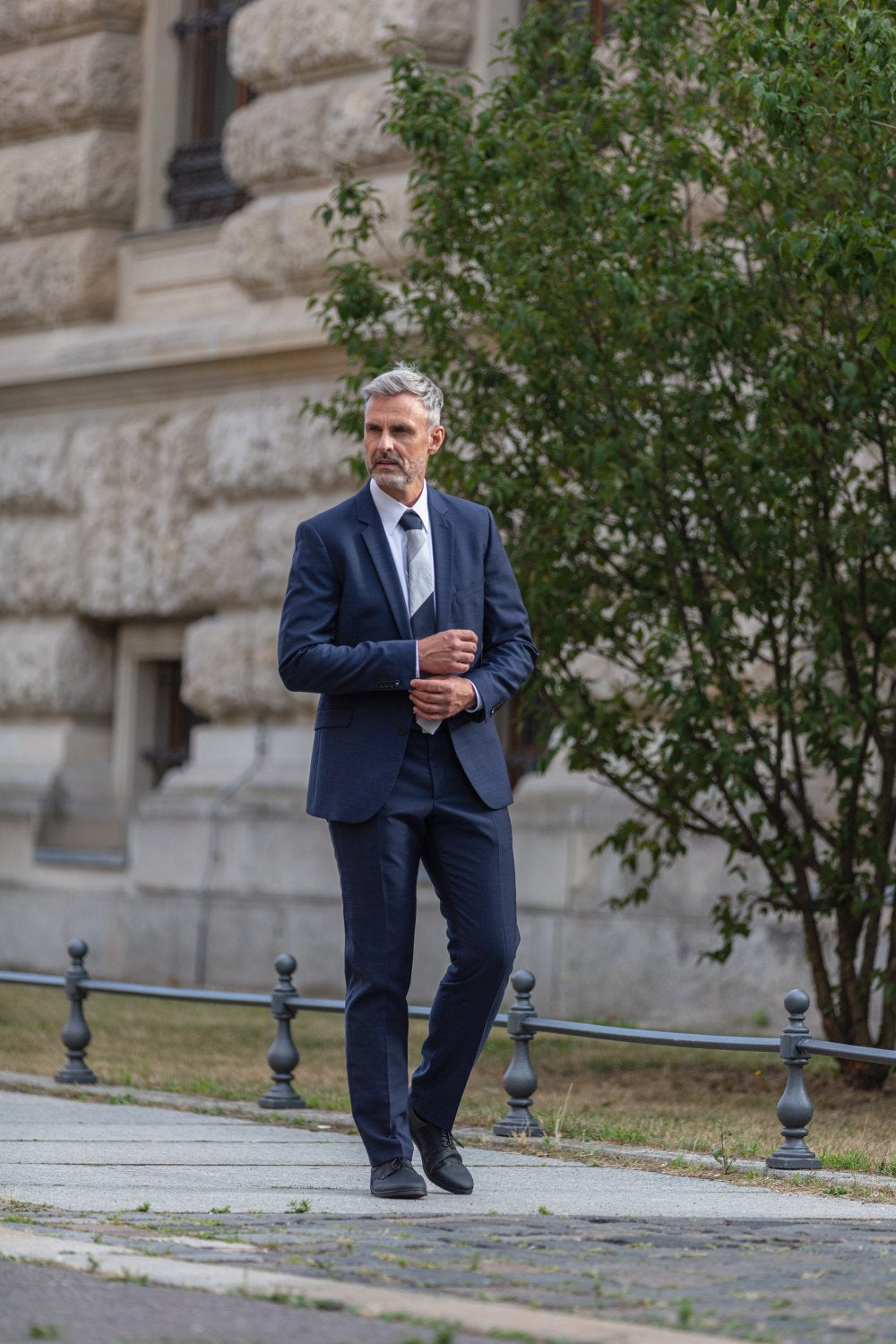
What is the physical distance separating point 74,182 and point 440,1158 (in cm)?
1159

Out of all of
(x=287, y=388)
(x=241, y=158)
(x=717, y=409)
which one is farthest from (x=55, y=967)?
(x=717, y=409)

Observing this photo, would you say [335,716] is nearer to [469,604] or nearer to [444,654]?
[444,654]

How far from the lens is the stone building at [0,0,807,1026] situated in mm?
14055

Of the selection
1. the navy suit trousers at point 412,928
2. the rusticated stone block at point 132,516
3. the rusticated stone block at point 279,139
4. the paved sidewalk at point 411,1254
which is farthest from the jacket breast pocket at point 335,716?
the rusticated stone block at point 132,516

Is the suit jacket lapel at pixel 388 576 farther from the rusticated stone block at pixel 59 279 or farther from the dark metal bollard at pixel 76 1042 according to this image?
the rusticated stone block at pixel 59 279

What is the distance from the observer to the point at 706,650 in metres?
9.59

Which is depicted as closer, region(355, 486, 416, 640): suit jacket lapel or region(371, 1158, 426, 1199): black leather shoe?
region(371, 1158, 426, 1199): black leather shoe

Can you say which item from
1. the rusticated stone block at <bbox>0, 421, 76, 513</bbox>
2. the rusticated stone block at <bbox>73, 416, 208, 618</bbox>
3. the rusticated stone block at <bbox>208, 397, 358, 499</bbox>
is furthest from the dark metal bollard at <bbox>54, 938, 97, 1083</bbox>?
the rusticated stone block at <bbox>0, 421, 76, 513</bbox>

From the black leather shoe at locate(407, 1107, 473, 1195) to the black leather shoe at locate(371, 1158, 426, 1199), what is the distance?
10 cm

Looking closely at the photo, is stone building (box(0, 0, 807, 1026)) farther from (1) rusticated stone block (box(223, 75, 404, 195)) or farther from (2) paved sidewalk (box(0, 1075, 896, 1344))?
(2) paved sidewalk (box(0, 1075, 896, 1344))

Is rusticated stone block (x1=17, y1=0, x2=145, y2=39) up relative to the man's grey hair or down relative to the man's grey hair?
up

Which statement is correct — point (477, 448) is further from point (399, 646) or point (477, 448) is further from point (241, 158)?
point (241, 158)

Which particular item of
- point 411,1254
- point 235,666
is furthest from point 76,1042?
point 235,666

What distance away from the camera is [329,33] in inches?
572
